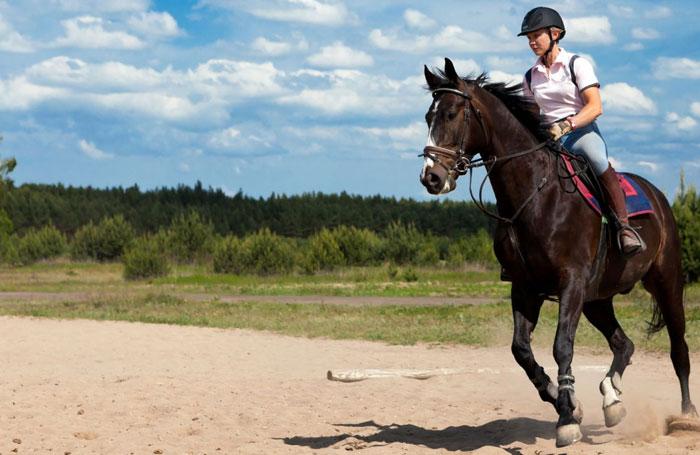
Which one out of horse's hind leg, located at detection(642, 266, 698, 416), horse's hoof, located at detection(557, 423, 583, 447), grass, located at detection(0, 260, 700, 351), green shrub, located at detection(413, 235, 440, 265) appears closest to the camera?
horse's hoof, located at detection(557, 423, 583, 447)

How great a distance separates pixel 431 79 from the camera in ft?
23.8

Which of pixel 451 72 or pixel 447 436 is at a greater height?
pixel 451 72

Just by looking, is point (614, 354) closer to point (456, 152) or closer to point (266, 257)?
point (456, 152)

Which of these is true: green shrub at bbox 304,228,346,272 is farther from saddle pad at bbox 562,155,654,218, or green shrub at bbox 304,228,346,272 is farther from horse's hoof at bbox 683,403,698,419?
saddle pad at bbox 562,155,654,218

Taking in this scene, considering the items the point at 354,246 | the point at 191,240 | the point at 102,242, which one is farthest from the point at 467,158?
the point at 102,242

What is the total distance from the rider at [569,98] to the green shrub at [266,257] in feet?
122

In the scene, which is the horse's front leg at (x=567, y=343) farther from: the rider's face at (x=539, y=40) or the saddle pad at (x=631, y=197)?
the rider's face at (x=539, y=40)

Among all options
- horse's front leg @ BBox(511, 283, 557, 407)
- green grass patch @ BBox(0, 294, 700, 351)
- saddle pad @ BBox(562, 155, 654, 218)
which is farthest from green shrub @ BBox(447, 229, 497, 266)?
horse's front leg @ BBox(511, 283, 557, 407)

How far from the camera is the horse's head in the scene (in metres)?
6.78

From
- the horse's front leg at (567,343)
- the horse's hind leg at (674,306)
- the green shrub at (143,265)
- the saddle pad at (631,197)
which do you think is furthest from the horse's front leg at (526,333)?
the green shrub at (143,265)

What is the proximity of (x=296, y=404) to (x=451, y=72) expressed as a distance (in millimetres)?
4425

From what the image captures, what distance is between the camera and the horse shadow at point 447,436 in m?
8.15

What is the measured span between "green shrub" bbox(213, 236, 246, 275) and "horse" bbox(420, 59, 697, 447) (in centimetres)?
3751

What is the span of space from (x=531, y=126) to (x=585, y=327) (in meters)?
11.6
